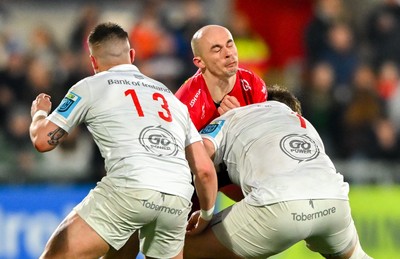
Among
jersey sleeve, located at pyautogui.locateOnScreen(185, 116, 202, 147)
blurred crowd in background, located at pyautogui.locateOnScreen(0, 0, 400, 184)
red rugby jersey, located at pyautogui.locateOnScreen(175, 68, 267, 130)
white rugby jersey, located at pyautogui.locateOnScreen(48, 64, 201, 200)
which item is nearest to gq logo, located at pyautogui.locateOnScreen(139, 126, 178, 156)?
white rugby jersey, located at pyautogui.locateOnScreen(48, 64, 201, 200)

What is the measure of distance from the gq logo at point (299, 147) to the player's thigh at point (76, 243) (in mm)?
1371

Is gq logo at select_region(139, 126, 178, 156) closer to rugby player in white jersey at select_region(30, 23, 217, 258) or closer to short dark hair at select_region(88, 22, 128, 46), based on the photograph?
rugby player in white jersey at select_region(30, 23, 217, 258)

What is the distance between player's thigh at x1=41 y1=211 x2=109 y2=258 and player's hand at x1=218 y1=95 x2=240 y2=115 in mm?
1549

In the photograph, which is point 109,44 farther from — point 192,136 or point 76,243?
point 76,243

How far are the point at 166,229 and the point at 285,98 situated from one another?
5.34 feet

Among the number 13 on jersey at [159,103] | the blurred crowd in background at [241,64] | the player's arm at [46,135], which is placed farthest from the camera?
the blurred crowd in background at [241,64]

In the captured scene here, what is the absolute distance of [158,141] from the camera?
6.24m

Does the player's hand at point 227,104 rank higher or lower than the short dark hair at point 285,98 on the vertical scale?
higher

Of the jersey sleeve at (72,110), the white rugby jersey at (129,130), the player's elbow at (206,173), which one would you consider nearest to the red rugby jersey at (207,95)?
the player's elbow at (206,173)

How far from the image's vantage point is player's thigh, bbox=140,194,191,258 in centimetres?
620

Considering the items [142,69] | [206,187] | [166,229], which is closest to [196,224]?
[206,187]

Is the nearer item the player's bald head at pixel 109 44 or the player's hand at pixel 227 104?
the player's bald head at pixel 109 44

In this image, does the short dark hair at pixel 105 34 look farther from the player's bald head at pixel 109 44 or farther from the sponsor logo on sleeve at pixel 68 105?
the sponsor logo on sleeve at pixel 68 105

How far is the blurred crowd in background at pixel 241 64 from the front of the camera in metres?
11.2
